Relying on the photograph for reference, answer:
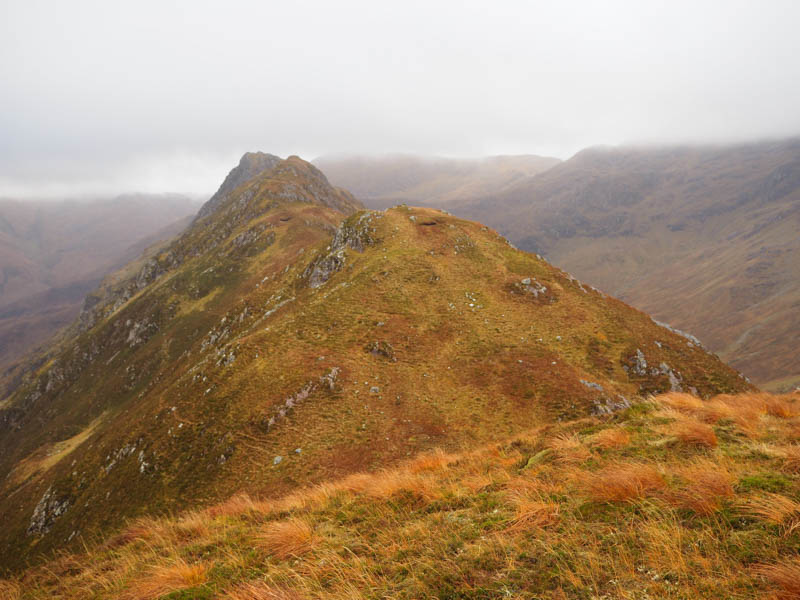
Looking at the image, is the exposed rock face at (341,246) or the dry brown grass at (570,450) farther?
the exposed rock face at (341,246)

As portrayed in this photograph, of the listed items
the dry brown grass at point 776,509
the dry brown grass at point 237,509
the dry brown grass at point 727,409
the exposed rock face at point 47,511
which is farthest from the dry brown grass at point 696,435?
the exposed rock face at point 47,511

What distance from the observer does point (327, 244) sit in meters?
49.1

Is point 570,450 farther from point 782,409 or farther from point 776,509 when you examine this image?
point 782,409

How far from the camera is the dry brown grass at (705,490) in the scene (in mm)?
5295

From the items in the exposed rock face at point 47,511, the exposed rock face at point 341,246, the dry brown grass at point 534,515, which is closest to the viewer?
the dry brown grass at point 534,515

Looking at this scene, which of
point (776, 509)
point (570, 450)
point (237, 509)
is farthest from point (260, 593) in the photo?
point (570, 450)

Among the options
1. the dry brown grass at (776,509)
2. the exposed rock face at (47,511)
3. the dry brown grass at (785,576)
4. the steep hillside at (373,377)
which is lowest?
the exposed rock face at (47,511)

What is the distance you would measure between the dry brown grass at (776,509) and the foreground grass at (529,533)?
0.02 meters

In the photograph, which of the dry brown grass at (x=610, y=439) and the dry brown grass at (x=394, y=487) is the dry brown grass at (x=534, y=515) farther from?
the dry brown grass at (x=610, y=439)

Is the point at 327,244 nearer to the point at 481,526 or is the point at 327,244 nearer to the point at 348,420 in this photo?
the point at 348,420

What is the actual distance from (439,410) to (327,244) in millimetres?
32376

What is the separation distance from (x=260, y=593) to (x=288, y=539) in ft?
6.44

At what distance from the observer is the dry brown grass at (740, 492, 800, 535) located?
4.59 metres

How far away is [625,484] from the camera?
6.10m
